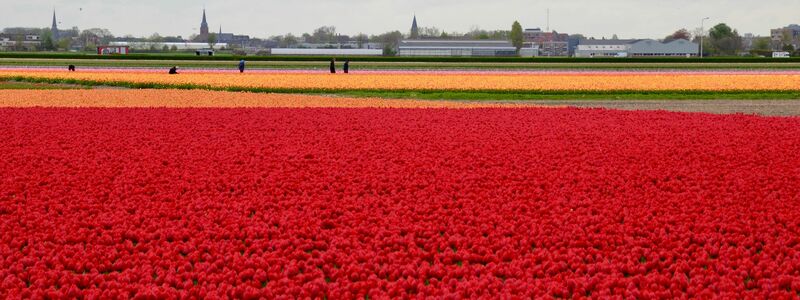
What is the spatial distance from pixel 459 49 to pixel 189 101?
129 m

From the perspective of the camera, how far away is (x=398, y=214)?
9352 millimetres

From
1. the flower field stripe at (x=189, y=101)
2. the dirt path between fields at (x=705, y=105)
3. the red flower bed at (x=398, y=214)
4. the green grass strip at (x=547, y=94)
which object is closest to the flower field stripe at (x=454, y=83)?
the green grass strip at (x=547, y=94)

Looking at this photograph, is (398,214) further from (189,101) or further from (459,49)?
(459,49)

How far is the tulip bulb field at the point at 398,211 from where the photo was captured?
6.96m

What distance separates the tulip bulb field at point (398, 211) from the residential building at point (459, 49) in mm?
131337

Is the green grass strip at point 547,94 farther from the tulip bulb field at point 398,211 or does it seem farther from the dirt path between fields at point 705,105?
the tulip bulb field at point 398,211

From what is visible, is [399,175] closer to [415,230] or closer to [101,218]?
[415,230]

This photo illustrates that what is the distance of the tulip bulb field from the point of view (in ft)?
22.8

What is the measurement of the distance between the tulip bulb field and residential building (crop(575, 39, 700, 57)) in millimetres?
151667

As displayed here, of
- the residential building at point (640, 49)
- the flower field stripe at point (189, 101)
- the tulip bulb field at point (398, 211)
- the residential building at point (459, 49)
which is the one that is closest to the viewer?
the tulip bulb field at point (398, 211)

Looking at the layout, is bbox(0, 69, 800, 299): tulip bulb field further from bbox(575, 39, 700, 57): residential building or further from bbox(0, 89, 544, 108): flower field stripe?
bbox(575, 39, 700, 57): residential building

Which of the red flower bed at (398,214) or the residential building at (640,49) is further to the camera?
the residential building at (640,49)

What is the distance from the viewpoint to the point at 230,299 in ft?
21.5

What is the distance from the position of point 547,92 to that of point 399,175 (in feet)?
83.9
